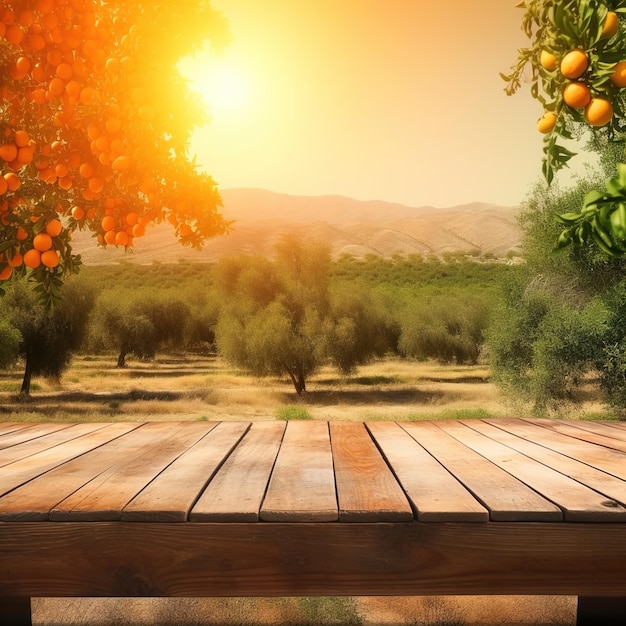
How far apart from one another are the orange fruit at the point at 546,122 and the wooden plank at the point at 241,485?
4.93 feet

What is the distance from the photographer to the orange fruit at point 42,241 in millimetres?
2422

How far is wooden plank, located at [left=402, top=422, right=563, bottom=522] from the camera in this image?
195cm

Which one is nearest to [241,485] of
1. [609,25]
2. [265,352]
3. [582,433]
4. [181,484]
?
[181,484]

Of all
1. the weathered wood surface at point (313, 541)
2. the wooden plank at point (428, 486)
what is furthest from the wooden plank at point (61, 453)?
the wooden plank at point (428, 486)

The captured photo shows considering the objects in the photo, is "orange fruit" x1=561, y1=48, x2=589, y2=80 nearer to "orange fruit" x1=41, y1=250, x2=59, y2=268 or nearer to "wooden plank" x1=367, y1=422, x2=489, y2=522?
"wooden plank" x1=367, y1=422, x2=489, y2=522

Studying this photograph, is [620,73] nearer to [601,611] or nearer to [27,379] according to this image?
[601,611]

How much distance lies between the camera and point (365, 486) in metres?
2.21

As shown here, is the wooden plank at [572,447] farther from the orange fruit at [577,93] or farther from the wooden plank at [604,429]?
the orange fruit at [577,93]

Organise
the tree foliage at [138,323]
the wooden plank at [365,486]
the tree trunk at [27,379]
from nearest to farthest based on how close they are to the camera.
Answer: the wooden plank at [365,486] → the tree trunk at [27,379] → the tree foliage at [138,323]

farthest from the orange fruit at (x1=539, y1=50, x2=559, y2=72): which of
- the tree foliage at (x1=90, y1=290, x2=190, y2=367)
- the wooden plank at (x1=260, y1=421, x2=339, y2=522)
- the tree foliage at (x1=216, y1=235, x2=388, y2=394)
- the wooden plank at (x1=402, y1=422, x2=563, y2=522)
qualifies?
the tree foliage at (x1=90, y1=290, x2=190, y2=367)

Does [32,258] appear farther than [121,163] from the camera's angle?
Yes

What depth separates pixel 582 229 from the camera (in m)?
1.44

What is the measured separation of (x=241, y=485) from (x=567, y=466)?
1.38m

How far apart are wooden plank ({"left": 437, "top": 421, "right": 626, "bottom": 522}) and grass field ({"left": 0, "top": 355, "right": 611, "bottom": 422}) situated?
62.8 feet
